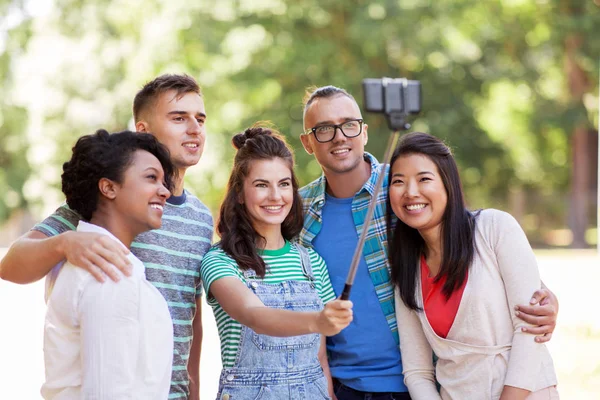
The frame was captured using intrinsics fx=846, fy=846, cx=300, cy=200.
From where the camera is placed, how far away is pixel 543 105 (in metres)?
25.4

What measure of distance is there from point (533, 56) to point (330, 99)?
22.2 meters

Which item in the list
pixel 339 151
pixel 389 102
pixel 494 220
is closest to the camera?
pixel 389 102

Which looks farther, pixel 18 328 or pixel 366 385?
pixel 18 328

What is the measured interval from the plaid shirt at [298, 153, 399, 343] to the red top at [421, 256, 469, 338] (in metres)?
0.29

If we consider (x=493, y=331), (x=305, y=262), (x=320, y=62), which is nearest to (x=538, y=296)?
(x=493, y=331)

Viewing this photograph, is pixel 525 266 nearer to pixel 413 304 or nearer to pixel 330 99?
pixel 413 304

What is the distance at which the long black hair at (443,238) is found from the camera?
3.67m

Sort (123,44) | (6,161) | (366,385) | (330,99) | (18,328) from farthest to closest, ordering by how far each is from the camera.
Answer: (6,161), (123,44), (18,328), (330,99), (366,385)

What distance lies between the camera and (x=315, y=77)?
20.4 meters

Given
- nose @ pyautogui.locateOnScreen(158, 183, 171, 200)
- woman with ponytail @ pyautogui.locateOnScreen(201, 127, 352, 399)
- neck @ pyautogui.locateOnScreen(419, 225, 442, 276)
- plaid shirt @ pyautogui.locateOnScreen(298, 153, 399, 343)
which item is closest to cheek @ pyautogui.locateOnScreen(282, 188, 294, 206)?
woman with ponytail @ pyautogui.locateOnScreen(201, 127, 352, 399)

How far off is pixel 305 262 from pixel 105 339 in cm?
132

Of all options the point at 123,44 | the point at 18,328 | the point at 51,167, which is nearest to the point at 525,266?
the point at 18,328

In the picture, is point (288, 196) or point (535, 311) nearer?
point (535, 311)

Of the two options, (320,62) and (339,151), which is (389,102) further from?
(320,62)
